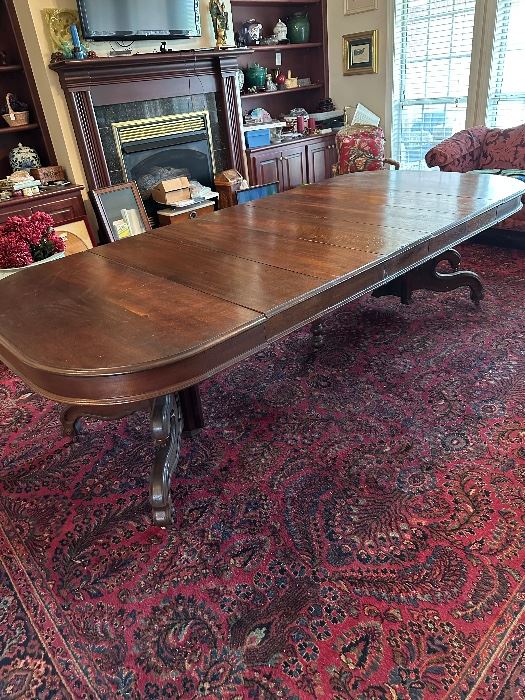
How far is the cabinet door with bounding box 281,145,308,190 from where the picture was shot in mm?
5055

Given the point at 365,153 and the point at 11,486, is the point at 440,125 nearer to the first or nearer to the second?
the point at 365,153

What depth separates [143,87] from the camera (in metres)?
3.94

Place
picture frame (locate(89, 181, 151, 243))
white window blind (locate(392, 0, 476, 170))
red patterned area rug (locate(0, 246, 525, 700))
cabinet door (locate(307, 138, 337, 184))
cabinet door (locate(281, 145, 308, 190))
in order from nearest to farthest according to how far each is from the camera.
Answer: red patterned area rug (locate(0, 246, 525, 700))
picture frame (locate(89, 181, 151, 243))
white window blind (locate(392, 0, 476, 170))
cabinet door (locate(281, 145, 308, 190))
cabinet door (locate(307, 138, 337, 184))

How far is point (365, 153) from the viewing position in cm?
415

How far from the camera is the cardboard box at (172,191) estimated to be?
4133 millimetres

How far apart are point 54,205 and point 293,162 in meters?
2.55

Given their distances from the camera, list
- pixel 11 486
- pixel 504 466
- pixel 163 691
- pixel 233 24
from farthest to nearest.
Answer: pixel 233 24 < pixel 11 486 < pixel 504 466 < pixel 163 691

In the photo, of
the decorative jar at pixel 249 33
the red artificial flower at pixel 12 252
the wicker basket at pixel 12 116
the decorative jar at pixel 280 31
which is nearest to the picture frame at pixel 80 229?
the wicker basket at pixel 12 116

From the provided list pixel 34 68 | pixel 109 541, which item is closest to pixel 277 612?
pixel 109 541

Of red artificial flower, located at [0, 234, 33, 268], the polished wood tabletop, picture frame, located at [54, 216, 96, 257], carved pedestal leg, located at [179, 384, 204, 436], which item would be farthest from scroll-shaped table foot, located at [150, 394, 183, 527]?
picture frame, located at [54, 216, 96, 257]

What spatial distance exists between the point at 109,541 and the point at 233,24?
4.86 meters

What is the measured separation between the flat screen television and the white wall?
170cm

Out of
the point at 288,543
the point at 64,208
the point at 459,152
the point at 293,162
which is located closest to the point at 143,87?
the point at 64,208

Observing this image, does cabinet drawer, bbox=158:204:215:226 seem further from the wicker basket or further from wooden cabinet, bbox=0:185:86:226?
the wicker basket
